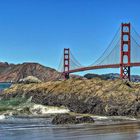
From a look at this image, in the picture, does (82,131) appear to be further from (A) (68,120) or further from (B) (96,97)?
(B) (96,97)

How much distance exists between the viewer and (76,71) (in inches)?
3300

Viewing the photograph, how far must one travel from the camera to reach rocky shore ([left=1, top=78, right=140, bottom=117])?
3250 centimetres

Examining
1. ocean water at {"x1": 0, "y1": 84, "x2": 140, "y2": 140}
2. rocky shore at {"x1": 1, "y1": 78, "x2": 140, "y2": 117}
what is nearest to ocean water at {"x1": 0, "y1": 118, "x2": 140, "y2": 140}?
ocean water at {"x1": 0, "y1": 84, "x2": 140, "y2": 140}

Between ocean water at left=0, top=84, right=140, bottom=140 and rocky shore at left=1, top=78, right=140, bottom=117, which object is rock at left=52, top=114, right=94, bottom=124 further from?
rocky shore at left=1, top=78, right=140, bottom=117

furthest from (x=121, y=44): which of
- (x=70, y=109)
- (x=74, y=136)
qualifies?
(x=74, y=136)

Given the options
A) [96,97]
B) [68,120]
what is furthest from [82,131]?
[96,97]

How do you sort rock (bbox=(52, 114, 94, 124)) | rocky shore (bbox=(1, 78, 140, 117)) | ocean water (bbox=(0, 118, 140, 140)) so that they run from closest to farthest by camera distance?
ocean water (bbox=(0, 118, 140, 140))
rock (bbox=(52, 114, 94, 124))
rocky shore (bbox=(1, 78, 140, 117))

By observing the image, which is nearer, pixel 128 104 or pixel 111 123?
pixel 111 123

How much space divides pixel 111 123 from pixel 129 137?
671cm

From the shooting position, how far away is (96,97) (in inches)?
1393

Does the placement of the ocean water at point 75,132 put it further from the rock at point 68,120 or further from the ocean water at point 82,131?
the rock at point 68,120

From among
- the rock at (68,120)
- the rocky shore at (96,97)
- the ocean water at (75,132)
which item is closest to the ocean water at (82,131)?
the ocean water at (75,132)

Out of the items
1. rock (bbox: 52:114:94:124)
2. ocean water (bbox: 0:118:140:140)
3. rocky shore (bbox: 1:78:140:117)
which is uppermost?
rocky shore (bbox: 1:78:140:117)

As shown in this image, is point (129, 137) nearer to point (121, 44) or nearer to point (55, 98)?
point (55, 98)
